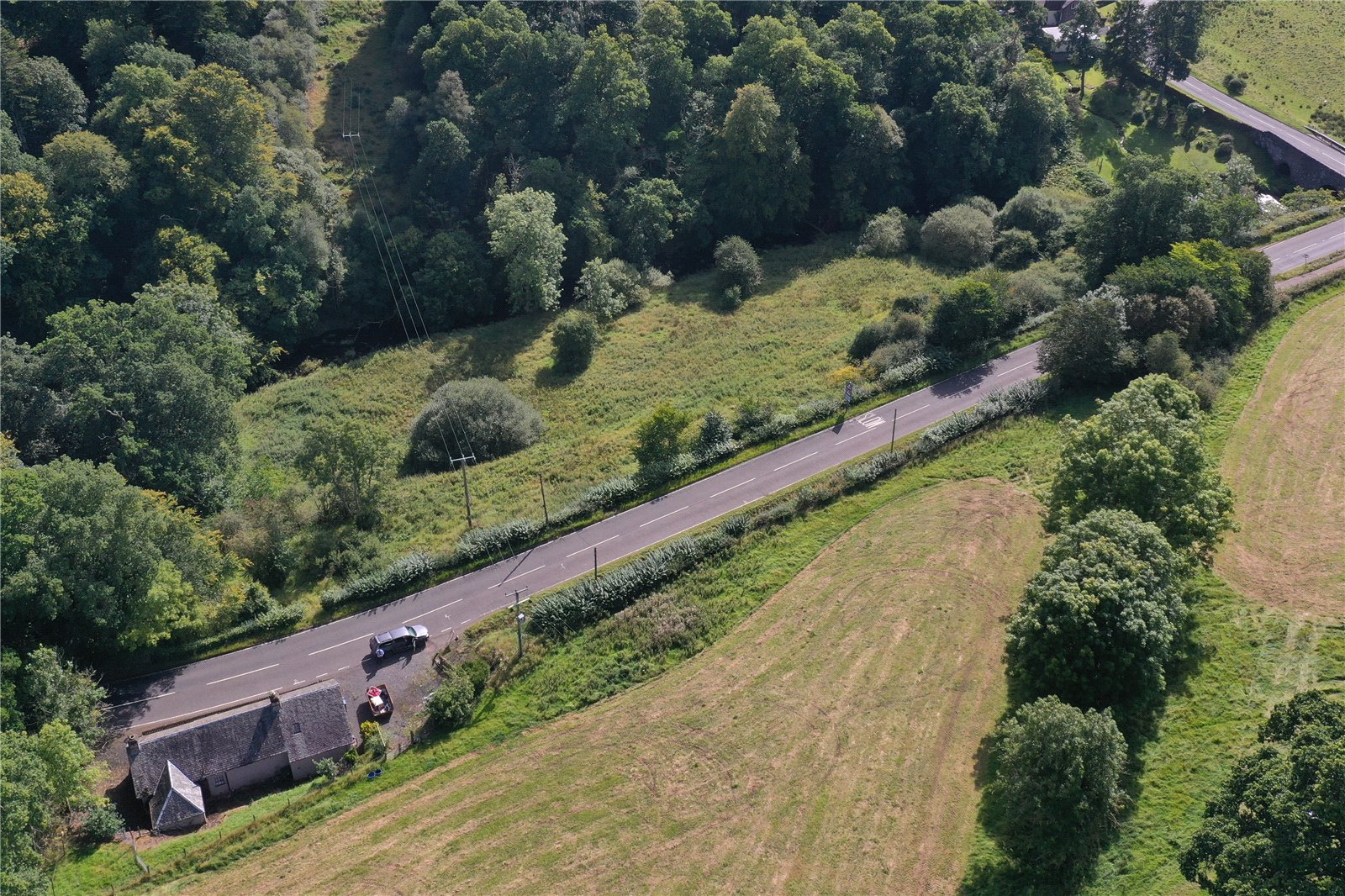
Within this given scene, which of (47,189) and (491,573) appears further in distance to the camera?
(47,189)

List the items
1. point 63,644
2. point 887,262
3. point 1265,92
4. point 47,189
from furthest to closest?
point 1265,92
point 887,262
point 47,189
point 63,644

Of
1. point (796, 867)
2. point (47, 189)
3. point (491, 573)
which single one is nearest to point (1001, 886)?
point (796, 867)

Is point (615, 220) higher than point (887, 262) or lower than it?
higher

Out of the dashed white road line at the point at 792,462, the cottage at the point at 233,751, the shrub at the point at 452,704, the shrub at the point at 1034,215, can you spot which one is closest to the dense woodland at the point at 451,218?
the shrub at the point at 1034,215

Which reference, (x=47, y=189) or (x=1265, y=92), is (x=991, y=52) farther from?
(x=47, y=189)

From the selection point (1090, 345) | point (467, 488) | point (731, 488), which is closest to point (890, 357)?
point (1090, 345)
